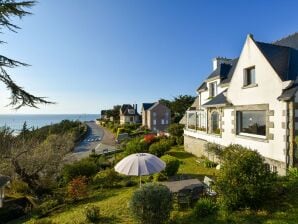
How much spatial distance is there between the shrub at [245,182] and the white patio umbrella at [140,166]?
11.0ft

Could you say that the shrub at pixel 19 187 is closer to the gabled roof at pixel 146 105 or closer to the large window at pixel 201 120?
the large window at pixel 201 120

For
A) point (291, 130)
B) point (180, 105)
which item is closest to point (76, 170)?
point (291, 130)

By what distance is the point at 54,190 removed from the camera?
1912 cm

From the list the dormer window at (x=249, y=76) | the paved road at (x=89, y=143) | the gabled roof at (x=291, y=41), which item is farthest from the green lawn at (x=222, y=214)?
the paved road at (x=89, y=143)

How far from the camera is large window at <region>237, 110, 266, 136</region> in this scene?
15.1 meters

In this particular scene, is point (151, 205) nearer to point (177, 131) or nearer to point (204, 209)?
point (204, 209)

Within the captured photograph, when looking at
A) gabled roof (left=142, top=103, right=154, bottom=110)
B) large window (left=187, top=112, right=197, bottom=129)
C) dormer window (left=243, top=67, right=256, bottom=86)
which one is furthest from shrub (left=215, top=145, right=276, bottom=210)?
gabled roof (left=142, top=103, right=154, bottom=110)

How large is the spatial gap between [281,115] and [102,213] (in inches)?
402

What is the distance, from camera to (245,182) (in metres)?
8.51

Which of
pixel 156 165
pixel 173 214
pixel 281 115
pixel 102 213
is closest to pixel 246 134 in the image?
pixel 281 115

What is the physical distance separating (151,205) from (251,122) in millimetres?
10666

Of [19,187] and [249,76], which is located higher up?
[249,76]

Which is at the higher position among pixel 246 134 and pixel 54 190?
pixel 246 134

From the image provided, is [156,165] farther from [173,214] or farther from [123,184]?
[123,184]
